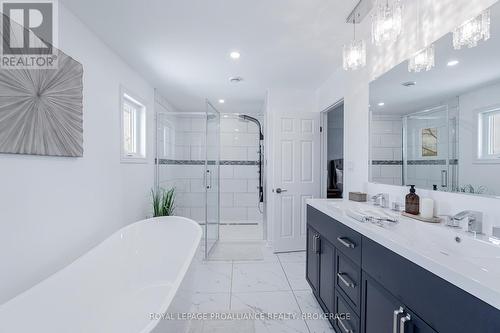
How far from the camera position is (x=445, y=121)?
1.44 m

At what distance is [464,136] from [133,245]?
2.59 m

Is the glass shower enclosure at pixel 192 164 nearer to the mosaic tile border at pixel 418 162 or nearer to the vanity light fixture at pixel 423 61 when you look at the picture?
the mosaic tile border at pixel 418 162

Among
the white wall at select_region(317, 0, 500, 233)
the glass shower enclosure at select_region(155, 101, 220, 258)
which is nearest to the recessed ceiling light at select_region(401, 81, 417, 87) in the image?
the white wall at select_region(317, 0, 500, 233)

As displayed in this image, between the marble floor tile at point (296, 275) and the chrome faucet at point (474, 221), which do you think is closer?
the chrome faucet at point (474, 221)

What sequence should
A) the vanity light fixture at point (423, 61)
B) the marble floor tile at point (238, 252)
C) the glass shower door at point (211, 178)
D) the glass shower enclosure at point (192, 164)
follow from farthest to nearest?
the glass shower enclosure at point (192, 164)
the glass shower door at point (211, 178)
the marble floor tile at point (238, 252)
the vanity light fixture at point (423, 61)

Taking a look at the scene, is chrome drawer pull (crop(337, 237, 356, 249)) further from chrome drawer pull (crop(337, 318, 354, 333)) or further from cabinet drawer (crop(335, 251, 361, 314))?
chrome drawer pull (crop(337, 318, 354, 333))

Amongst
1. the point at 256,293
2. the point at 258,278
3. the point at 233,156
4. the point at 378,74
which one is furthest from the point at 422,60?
the point at 233,156

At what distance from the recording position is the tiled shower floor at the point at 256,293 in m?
1.89

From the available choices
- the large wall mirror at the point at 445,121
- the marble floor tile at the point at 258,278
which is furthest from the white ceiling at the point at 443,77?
the marble floor tile at the point at 258,278

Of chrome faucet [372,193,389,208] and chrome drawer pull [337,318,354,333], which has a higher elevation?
chrome faucet [372,193,389,208]

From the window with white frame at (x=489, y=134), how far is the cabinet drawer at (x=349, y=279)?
34.4 inches

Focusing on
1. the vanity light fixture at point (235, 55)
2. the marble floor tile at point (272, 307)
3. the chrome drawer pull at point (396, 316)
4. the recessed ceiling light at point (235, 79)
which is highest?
the vanity light fixture at point (235, 55)

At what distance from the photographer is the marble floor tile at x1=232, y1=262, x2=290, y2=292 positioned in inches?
97.7

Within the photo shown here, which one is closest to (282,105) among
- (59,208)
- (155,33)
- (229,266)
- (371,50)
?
(371,50)
